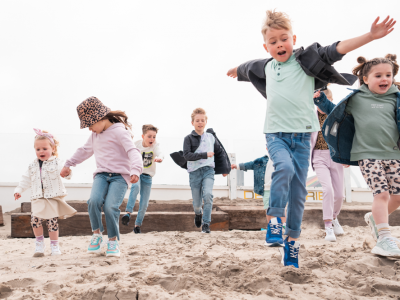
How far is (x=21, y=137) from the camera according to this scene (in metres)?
9.90

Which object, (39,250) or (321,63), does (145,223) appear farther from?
(321,63)

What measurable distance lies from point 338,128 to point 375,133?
1.10 ft

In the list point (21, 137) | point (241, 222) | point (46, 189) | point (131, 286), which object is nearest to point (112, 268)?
point (131, 286)

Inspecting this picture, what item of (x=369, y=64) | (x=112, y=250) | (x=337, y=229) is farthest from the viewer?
(x=337, y=229)

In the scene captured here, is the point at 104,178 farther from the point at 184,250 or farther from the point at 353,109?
the point at 353,109

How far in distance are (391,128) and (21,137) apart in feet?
32.3

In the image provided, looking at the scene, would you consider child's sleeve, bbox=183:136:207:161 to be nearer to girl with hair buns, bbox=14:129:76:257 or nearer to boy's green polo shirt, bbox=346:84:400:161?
girl with hair buns, bbox=14:129:76:257

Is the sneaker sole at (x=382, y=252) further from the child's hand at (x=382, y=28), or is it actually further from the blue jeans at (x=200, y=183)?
the blue jeans at (x=200, y=183)

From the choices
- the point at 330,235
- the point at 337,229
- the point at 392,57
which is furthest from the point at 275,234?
the point at 337,229

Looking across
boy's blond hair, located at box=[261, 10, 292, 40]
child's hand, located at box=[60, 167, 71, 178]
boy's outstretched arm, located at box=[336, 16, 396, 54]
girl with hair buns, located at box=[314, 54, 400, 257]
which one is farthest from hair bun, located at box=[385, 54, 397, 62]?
child's hand, located at box=[60, 167, 71, 178]

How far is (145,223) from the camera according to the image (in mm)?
5289

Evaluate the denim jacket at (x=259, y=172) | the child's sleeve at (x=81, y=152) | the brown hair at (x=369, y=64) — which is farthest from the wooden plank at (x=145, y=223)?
the brown hair at (x=369, y=64)

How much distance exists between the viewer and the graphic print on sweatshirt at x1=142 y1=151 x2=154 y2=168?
5903mm

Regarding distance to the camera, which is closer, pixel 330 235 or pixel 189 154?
pixel 330 235
